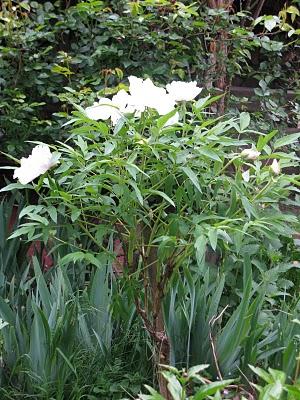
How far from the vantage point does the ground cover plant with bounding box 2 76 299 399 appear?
6.97 ft

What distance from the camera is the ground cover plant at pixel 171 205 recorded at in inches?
83.7

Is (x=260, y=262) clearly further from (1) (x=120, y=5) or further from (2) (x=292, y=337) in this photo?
(1) (x=120, y=5)

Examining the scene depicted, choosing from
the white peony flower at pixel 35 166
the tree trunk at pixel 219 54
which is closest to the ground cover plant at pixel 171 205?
the white peony flower at pixel 35 166

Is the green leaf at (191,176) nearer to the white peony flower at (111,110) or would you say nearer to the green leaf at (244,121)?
the white peony flower at (111,110)

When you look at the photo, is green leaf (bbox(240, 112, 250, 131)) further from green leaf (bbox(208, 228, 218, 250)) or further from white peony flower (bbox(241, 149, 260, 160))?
green leaf (bbox(208, 228, 218, 250))

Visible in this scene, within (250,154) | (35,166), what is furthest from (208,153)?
(35,166)

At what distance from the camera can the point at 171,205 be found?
2389 mm

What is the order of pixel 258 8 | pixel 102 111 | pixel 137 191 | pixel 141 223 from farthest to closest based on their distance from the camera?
pixel 258 8
pixel 141 223
pixel 102 111
pixel 137 191

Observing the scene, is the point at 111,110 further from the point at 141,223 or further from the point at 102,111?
the point at 141,223

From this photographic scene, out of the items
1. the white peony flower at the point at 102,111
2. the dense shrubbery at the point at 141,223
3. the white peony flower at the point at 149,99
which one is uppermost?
the white peony flower at the point at 149,99

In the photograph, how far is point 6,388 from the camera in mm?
2551

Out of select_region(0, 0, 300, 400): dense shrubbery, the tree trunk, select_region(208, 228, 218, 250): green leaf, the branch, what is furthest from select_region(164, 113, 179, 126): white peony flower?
the branch

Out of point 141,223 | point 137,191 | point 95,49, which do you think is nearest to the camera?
point 137,191

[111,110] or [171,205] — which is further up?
[111,110]
